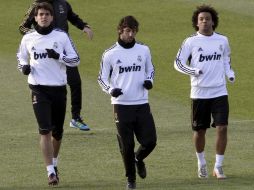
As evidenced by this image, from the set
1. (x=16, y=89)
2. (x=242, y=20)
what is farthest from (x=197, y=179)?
(x=242, y=20)

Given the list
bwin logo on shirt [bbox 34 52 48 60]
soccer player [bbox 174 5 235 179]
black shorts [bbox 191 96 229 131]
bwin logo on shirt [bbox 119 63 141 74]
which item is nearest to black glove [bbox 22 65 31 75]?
bwin logo on shirt [bbox 34 52 48 60]

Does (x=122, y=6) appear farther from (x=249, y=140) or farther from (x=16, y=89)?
(x=249, y=140)

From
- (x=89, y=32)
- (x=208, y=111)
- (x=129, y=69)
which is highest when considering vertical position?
(x=129, y=69)

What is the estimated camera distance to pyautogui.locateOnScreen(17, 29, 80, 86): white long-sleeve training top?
41.7 feet

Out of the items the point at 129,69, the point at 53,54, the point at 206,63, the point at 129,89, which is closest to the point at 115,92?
the point at 129,89

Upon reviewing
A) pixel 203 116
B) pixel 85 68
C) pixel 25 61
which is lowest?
pixel 85 68

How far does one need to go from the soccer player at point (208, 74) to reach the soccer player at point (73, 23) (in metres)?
2.74

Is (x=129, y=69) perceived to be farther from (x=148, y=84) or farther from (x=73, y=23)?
(x=73, y=23)

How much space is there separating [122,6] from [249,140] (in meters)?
17.9

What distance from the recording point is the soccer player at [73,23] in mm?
14938

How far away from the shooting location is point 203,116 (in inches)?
517

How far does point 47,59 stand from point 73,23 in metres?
3.55

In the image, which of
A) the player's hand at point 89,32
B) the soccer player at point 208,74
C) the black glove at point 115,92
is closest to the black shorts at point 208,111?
the soccer player at point 208,74

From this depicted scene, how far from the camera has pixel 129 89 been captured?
39.8ft
